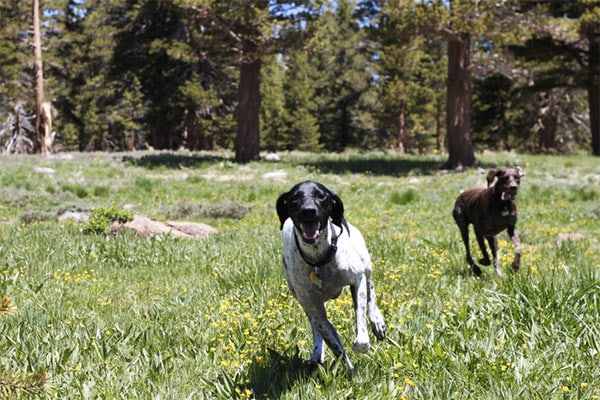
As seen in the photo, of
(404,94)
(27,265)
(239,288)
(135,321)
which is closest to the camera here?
(135,321)

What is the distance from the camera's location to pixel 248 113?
24250mm

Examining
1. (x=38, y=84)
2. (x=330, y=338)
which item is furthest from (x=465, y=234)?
(x=38, y=84)

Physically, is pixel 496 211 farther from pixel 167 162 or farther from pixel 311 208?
pixel 167 162

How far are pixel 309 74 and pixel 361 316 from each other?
5316cm

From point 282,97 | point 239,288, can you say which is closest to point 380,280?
point 239,288

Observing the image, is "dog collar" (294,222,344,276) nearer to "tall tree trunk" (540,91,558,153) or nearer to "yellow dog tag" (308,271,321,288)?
"yellow dog tag" (308,271,321,288)

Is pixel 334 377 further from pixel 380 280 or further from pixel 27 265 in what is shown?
pixel 27 265

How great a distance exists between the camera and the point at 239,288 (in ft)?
19.0

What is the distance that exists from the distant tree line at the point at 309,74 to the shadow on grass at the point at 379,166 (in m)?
1.21

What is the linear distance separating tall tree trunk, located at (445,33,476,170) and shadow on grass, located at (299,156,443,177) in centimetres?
91

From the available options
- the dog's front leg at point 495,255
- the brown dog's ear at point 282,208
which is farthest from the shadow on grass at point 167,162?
the brown dog's ear at point 282,208

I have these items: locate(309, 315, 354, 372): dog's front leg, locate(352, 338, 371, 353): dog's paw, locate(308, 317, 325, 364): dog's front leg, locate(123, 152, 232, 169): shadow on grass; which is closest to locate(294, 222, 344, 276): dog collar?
locate(309, 315, 354, 372): dog's front leg

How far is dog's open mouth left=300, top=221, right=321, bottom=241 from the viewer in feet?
10.4

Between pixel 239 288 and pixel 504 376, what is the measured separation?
9.87 ft
